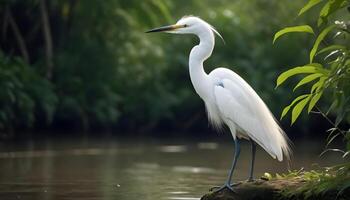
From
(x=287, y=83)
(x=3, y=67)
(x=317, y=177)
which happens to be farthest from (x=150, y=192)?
(x=287, y=83)

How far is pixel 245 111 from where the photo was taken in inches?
403

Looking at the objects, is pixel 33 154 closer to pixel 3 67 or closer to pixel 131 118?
pixel 3 67

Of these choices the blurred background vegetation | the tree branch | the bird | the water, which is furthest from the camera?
the blurred background vegetation

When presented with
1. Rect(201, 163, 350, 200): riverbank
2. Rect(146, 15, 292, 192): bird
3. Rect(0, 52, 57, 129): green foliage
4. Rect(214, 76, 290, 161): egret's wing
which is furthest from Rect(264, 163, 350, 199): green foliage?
Rect(0, 52, 57, 129): green foliage

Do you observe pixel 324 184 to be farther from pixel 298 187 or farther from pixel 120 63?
pixel 120 63

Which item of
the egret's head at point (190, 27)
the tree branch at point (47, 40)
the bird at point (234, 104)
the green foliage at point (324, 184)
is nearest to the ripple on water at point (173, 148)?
the tree branch at point (47, 40)

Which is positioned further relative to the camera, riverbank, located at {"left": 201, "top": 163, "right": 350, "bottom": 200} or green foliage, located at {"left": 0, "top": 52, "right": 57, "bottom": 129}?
green foliage, located at {"left": 0, "top": 52, "right": 57, "bottom": 129}

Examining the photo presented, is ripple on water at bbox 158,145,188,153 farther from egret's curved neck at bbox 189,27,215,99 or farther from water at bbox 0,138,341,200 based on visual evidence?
egret's curved neck at bbox 189,27,215,99

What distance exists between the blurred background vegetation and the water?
2.74 m

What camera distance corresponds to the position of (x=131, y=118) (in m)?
28.2

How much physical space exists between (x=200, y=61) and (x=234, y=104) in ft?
2.35

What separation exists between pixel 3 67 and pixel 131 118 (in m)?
7.60

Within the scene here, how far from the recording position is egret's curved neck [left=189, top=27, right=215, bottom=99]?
1047cm

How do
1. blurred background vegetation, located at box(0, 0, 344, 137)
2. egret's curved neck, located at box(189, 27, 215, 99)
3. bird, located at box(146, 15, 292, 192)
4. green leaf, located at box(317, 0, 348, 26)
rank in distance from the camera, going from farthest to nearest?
blurred background vegetation, located at box(0, 0, 344, 137) → egret's curved neck, located at box(189, 27, 215, 99) → bird, located at box(146, 15, 292, 192) → green leaf, located at box(317, 0, 348, 26)
